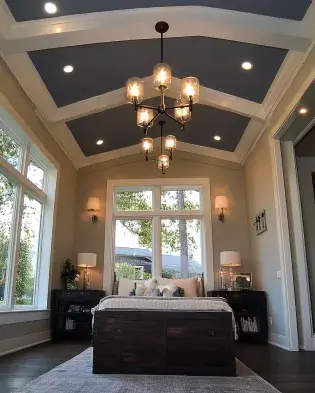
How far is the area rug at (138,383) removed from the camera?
2.73 meters

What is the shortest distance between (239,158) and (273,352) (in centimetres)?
389

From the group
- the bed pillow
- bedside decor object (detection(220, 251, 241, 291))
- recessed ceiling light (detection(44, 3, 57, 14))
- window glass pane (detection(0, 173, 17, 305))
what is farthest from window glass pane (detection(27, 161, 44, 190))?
bedside decor object (detection(220, 251, 241, 291))

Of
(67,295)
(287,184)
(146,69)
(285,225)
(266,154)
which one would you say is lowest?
(67,295)

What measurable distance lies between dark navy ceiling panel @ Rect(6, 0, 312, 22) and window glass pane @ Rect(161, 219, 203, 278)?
14.6ft

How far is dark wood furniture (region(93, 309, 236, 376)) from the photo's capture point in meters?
3.35

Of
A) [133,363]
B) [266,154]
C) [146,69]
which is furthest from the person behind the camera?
[266,154]

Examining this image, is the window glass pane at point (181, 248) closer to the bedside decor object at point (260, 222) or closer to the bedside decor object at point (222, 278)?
the bedside decor object at point (222, 278)

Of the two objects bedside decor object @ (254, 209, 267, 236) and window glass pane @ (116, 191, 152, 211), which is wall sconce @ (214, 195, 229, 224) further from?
window glass pane @ (116, 191, 152, 211)

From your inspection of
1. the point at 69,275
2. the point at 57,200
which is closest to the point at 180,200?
the point at 57,200

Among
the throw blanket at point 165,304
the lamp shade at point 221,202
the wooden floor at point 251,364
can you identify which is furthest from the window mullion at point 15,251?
the lamp shade at point 221,202

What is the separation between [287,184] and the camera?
18.0ft

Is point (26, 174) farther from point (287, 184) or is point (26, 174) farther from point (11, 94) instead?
point (287, 184)

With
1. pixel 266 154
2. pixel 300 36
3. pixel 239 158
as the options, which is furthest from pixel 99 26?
pixel 239 158

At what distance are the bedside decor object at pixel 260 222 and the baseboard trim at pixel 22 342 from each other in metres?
3.93
